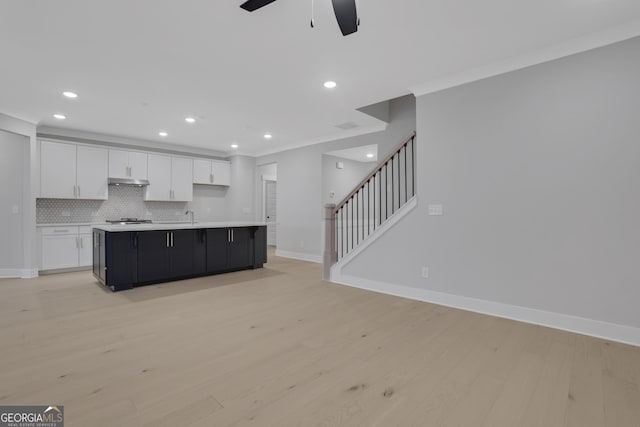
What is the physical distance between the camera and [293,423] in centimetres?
164

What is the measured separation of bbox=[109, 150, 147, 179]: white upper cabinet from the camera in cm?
620

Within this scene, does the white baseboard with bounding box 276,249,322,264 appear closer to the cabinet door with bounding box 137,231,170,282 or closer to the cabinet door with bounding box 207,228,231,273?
the cabinet door with bounding box 207,228,231,273

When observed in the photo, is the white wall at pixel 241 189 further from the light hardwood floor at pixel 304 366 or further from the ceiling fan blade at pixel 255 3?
the ceiling fan blade at pixel 255 3

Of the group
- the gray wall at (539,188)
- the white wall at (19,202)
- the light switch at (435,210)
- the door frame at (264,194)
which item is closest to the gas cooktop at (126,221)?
the white wall at (19,202)

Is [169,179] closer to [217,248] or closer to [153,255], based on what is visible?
[217,248]

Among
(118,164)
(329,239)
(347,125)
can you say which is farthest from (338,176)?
(118,164)

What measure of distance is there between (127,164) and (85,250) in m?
1.87

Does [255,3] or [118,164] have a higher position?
[255,3]

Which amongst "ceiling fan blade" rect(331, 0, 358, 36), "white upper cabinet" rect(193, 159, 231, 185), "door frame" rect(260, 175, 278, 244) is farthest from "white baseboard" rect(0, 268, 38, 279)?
"ceiling fan blade" rect(331, 0, 358, 36)

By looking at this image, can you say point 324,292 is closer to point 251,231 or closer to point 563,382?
point 251,231

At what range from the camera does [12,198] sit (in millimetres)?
5172

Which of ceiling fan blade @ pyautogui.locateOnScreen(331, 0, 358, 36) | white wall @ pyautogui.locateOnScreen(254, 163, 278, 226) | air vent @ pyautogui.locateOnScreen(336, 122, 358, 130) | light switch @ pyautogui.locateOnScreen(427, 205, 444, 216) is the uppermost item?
air vent @ pyautogui.locateOnScreen(336, 122, 358, 130)

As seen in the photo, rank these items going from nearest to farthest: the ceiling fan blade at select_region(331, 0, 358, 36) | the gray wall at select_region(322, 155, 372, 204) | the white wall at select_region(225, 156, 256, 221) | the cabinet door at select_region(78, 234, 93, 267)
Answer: the ceiling fan blade at select_region(331, 0, 358, 36) → the cabinet door at select_region(78, 234, 93, 267) → the gray wall at select_region(322, 155, 372, 204) → the white wall at select_region(225, 156, 256, 221)

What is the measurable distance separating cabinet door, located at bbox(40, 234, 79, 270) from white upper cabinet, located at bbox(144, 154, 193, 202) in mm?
1600
